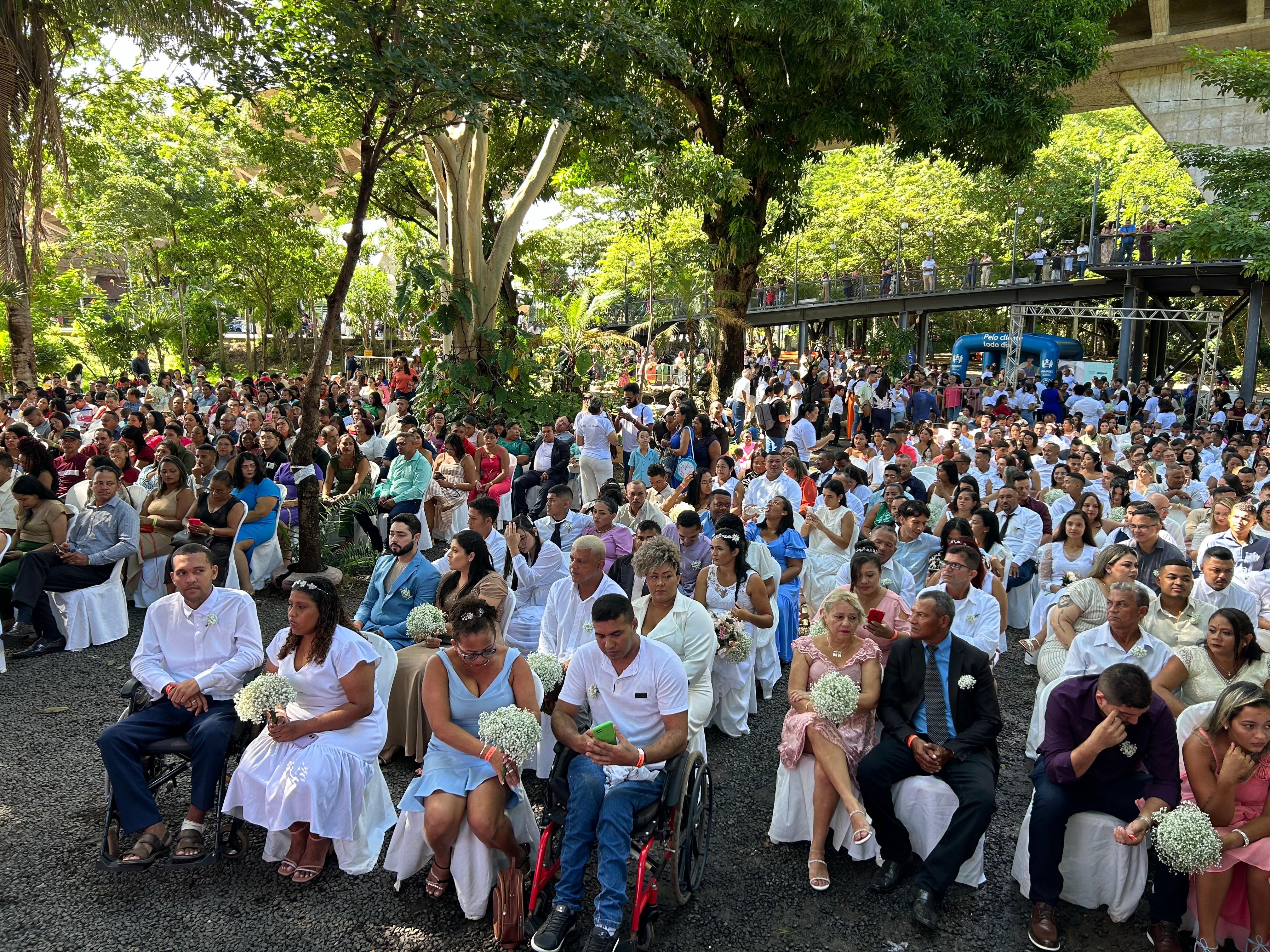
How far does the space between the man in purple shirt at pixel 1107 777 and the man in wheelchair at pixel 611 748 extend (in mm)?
1670

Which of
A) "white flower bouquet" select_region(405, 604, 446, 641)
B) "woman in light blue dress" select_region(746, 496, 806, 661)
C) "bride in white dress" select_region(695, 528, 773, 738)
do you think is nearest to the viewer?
"white flower bouquet" select_region(405, 604, 446, 641)

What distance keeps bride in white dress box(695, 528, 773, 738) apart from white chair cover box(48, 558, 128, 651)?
482 cm

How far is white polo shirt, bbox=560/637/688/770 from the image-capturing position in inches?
162

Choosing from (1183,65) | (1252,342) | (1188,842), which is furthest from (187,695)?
(1183,65)

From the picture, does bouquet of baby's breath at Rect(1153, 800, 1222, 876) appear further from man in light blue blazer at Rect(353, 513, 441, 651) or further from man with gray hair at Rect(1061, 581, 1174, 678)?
man in light blue blazer at Rect(353, 513, 441, 651)

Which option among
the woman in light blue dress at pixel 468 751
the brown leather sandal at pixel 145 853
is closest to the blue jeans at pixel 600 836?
the woman in light blue dress at pixel 468 751

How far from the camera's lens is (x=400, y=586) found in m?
5.73

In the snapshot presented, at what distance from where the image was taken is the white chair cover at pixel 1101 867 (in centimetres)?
407

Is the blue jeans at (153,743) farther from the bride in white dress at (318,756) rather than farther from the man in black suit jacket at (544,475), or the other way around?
the man in black suit jacket at (544,475)

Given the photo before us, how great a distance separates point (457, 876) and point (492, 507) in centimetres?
283

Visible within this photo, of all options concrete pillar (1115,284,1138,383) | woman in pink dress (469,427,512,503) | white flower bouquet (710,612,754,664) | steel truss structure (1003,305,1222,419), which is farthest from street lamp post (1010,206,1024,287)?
white flower bouquet (710,612,754,664)

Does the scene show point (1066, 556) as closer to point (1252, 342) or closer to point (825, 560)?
point (825, 560)

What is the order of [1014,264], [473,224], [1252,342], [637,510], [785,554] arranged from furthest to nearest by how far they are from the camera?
[1014,264] < [1252,342] < [473,224] < [637,510] < [785,554]

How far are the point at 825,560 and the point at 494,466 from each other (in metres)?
3.94
